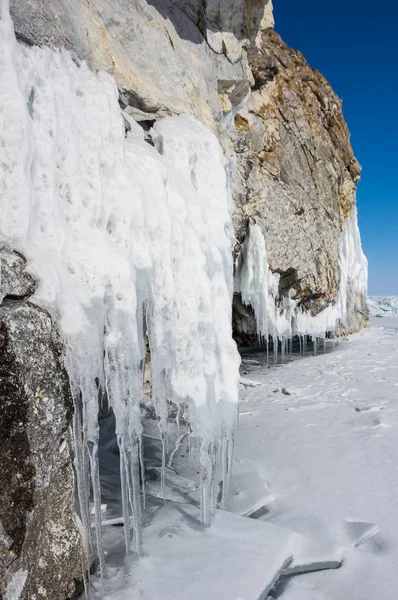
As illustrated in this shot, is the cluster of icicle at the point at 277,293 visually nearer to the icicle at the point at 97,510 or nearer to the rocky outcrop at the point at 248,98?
the rocky outcrop at the point at 248,98

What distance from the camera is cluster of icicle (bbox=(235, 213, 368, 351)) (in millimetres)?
10508

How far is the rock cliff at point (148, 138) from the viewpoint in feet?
6.64

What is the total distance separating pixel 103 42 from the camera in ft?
11.8

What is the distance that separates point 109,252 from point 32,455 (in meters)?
1.29

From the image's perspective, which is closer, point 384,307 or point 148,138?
point 148,138

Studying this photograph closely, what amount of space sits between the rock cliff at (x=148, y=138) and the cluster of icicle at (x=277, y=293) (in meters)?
0.44

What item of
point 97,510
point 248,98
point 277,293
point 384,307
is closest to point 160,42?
point 97,510

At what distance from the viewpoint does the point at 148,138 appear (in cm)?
418

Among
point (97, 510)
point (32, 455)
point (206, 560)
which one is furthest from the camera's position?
point (206, 560)

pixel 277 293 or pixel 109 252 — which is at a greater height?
pixel 277 293

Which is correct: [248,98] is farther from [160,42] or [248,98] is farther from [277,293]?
[160,42]

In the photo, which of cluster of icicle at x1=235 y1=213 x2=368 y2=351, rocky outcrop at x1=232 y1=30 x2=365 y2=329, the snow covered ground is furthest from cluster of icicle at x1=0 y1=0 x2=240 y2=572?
rocky outcrop at x1=232 y1=30 x2=365 y2=329

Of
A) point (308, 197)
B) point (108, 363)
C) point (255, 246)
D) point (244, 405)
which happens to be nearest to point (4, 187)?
point (108, 363)

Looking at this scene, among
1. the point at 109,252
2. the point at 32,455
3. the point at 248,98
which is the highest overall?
the point at 248,98
